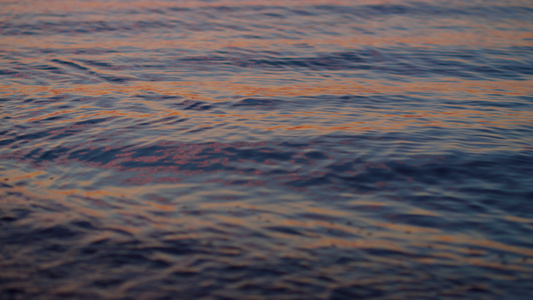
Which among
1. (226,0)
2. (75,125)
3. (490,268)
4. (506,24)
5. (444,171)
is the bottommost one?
(490,268)

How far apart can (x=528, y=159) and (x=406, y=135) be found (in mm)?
1581

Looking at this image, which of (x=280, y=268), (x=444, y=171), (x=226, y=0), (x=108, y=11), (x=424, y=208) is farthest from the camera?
(x=226, y=0)

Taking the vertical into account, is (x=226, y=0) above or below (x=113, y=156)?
above

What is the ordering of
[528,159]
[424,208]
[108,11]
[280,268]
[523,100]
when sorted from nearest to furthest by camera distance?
[280,268], [424,208], [528,159], [523,100], [108,11]

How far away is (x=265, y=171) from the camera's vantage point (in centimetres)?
560

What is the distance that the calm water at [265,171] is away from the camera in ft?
12.2

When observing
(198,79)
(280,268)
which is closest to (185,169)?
(280,268)

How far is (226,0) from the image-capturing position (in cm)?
1889

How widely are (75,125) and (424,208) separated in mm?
5021

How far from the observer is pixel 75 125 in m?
6.88

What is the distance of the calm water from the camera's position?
373 centimetres

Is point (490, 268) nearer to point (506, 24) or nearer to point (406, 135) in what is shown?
point (406, 135)

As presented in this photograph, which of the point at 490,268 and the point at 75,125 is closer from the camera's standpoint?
the point at 490,268

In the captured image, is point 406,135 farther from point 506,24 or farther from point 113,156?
point 506,24
